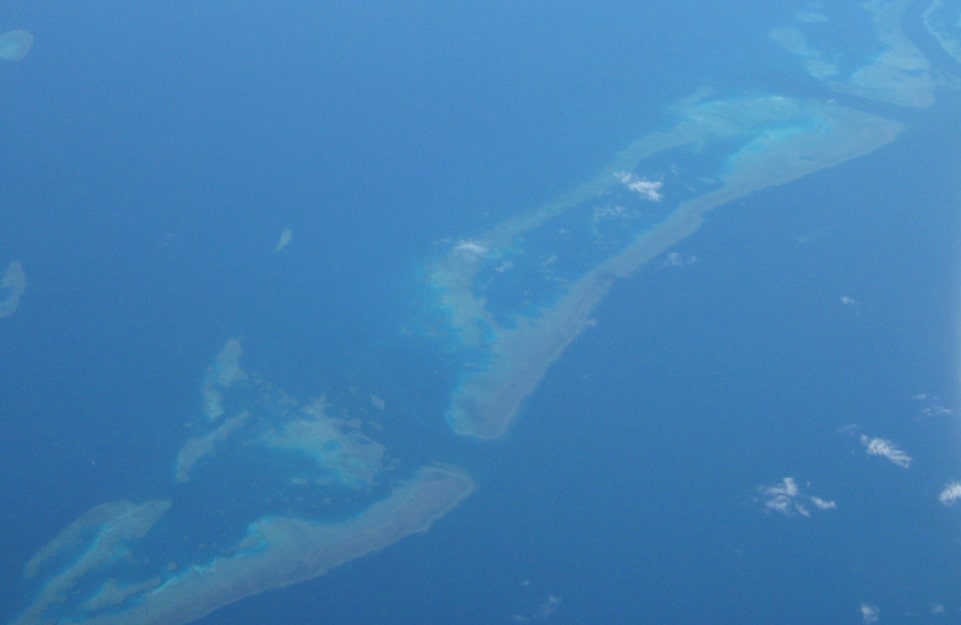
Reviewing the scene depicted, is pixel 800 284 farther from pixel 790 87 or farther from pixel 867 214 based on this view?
pixel 790 87

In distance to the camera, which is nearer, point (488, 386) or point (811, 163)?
point (488, 386)

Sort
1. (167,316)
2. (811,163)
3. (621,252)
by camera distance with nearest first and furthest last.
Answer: (167,316) → (621,252) → (811,163)

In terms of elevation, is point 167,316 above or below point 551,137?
below

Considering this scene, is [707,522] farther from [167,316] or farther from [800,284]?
[167,316]

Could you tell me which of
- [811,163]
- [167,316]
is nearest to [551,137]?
[811,163]

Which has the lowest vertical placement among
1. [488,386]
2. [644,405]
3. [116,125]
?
[644,405]

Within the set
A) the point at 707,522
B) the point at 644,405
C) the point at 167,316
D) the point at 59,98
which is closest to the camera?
the point at 707,522

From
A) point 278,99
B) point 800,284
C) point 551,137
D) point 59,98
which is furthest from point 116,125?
point 800,284
